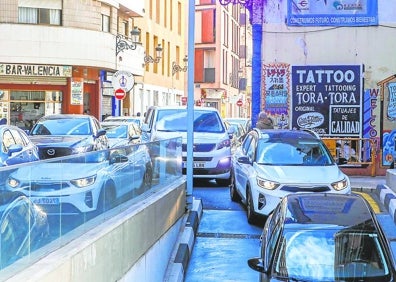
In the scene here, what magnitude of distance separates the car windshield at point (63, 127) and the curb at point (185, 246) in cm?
537

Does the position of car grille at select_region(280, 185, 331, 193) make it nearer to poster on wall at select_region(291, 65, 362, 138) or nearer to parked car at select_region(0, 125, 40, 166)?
parked car at select_region(0, 125, 40, 166)

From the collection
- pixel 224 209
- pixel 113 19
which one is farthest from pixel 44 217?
pixel 113 19

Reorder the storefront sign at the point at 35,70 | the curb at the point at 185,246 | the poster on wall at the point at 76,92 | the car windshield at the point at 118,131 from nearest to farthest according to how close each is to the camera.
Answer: the curb at the point at 185,246 → the car windshield at the point at 118,131 → the storefront sign at the point at 35,70 → the poster on wall at the point at 76,92

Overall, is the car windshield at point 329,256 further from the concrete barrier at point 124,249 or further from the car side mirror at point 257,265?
the concrete barrier at point 124,249

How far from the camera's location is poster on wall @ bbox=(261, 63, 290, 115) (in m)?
16.7

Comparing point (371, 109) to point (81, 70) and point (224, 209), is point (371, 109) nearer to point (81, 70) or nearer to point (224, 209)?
point (224, 209)

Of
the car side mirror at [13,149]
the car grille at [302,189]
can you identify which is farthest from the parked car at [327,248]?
the car side mirror at [13,149]

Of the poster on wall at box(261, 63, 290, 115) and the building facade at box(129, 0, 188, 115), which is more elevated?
the building facade at box(129, 0, 188, 115)

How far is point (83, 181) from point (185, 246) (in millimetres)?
3417

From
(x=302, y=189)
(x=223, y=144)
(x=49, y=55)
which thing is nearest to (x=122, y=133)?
(x=223, y=144)

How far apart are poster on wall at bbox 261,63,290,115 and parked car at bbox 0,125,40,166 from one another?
7.38 m

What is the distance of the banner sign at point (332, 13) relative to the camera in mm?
16453

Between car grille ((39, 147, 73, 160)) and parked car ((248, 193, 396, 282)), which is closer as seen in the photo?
parked car ((248, 193, 396, 282))

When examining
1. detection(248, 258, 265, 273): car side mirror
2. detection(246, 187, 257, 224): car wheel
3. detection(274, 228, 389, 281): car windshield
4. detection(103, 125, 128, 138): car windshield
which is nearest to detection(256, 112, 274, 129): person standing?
detection(246, 187, 257, 224): car wheel
